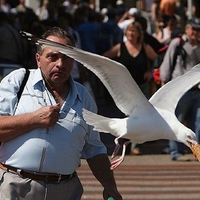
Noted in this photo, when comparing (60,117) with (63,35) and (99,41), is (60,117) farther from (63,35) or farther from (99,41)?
(99,41)

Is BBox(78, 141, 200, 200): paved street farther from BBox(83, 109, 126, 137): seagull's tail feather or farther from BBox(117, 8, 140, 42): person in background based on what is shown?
BBox(117, 8, 140, 42): person in background

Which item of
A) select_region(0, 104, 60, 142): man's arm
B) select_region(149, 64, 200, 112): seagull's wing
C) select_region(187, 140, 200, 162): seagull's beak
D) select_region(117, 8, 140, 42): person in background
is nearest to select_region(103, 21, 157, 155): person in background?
select_region(117, 8, 140, 42): person in background

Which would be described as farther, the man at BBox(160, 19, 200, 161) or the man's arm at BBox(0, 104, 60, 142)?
the man at BBox(160, 19, 200, 161)

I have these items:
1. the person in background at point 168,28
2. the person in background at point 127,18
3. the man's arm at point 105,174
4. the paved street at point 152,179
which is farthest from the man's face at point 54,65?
the person in background at point 127,18

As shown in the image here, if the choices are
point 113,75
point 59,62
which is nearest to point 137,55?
point 113,75

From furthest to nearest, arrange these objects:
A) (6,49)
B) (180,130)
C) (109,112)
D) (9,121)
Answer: (109,112) < (6,49) < (180,130) < (9,121)

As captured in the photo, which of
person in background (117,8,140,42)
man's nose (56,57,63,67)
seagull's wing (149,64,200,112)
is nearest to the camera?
man's nose (56,57,63,67)

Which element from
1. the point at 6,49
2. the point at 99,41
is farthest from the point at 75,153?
the point at 99,41

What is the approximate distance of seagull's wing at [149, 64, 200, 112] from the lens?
6.04m

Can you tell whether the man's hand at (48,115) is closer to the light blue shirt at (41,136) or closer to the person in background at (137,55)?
the light blue shirt at (41,136)

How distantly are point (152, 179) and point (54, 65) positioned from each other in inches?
220

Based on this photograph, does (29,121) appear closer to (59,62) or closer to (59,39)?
(59,62)

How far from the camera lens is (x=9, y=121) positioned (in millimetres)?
5047

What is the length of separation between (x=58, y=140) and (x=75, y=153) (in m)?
0.15
